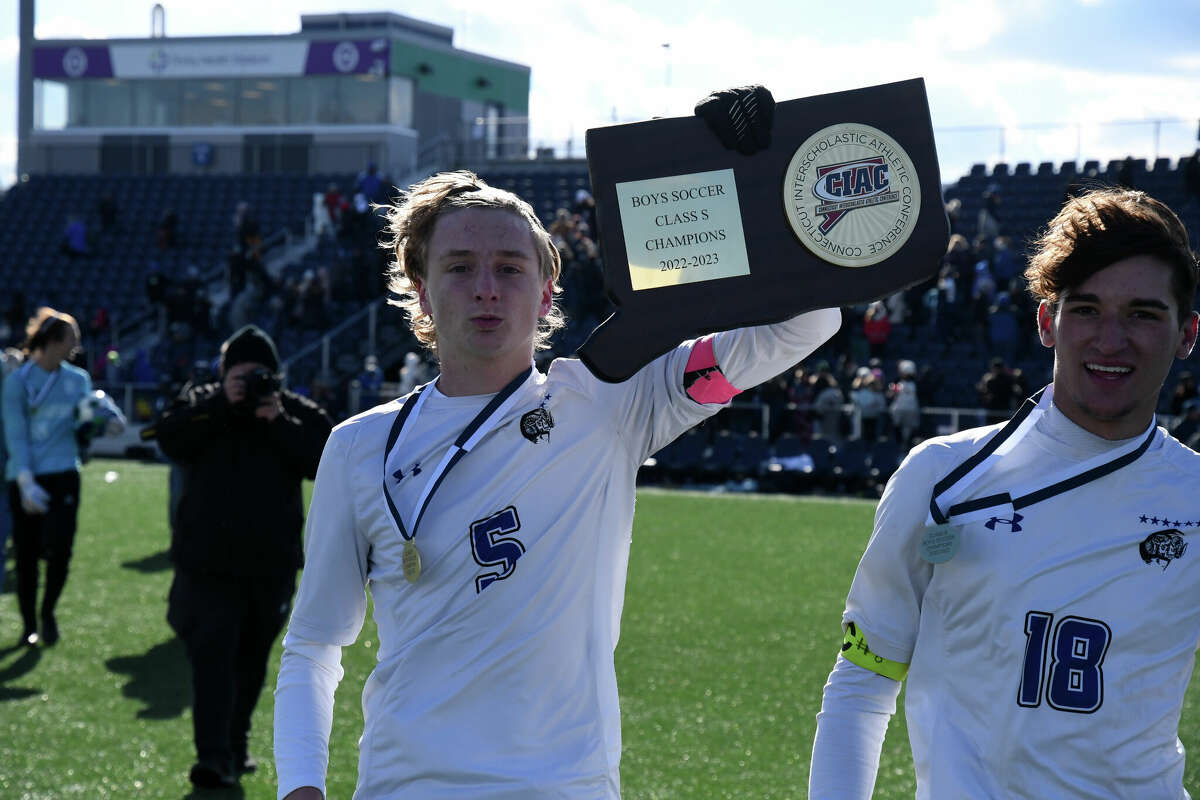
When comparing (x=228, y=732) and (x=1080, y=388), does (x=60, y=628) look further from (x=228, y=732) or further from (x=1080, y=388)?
(x=1080, y=388)

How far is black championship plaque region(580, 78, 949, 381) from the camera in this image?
95.1 inches

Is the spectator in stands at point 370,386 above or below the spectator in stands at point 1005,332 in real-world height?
below

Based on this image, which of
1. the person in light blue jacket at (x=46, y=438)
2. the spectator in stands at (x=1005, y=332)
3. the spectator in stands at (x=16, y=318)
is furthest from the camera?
the spectator in stands at (x=16, y=318)

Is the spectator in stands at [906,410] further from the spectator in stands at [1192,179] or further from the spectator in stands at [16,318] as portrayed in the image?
the spectator in stands at [16,318]

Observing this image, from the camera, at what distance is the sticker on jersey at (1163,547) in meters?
2.45

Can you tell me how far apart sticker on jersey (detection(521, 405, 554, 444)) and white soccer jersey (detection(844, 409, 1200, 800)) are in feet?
2.07

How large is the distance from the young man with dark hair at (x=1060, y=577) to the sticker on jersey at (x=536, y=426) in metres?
0.63

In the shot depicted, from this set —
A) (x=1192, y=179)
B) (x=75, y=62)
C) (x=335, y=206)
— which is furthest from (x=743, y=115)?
(x=75, y=62)

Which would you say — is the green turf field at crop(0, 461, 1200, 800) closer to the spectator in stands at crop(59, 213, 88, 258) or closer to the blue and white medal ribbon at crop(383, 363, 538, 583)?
the blue and white medal ribbon at crop(383, 363, 538, 583)

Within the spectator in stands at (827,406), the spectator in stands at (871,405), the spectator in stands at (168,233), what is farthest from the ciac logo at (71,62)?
the spectator in stands at (871,405)

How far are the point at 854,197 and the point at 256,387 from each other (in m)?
3.71

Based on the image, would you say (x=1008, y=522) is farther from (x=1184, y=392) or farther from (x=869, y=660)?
(x=1184, y=392)

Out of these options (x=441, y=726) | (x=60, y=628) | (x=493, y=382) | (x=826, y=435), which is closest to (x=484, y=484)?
(x=493, y=382)

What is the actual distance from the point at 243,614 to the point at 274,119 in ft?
119
